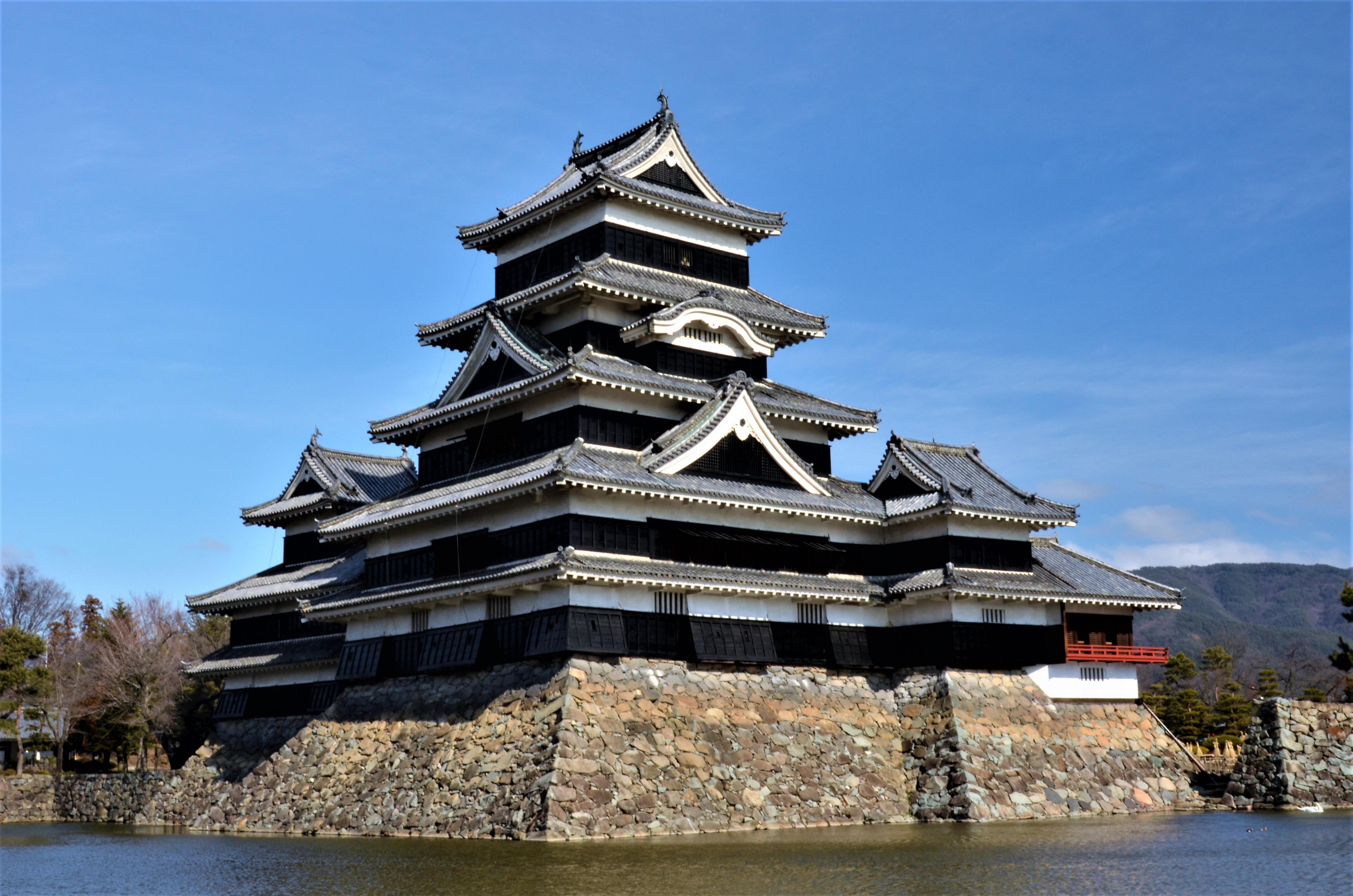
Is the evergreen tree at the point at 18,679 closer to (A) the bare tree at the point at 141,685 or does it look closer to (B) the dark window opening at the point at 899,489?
(A) the bare tree at the point at 141,685

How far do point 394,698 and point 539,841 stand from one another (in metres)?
10.0

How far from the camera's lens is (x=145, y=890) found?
918 inches

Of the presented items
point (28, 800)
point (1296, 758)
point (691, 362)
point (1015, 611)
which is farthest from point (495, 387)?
point (28, 800)

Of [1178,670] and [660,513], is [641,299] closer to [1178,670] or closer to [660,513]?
[660,513]

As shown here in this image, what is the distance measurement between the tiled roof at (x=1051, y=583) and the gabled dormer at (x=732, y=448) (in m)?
3.83

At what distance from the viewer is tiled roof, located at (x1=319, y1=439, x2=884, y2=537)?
1308 inches

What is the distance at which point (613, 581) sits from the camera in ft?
107

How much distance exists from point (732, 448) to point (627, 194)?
8.97 meters

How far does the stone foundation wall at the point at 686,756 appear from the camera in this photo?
99.3 feet

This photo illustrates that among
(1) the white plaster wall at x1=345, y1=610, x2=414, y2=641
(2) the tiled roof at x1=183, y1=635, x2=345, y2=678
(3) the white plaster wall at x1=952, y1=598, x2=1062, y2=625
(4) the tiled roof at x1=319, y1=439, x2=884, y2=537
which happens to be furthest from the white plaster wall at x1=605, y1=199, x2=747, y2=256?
(2) the tiled roof at x1=183, y1=635, x2=345, y2=678

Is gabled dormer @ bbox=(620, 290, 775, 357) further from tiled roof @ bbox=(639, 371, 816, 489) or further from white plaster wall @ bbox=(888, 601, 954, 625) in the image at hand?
white plaster wall @ bbox=(888, 601, 954, 625)

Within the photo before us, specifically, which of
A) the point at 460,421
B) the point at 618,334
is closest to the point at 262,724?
the point at 460,421

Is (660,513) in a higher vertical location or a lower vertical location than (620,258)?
lower

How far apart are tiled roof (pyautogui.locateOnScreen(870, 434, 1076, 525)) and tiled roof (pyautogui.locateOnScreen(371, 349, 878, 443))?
1.64 meters
